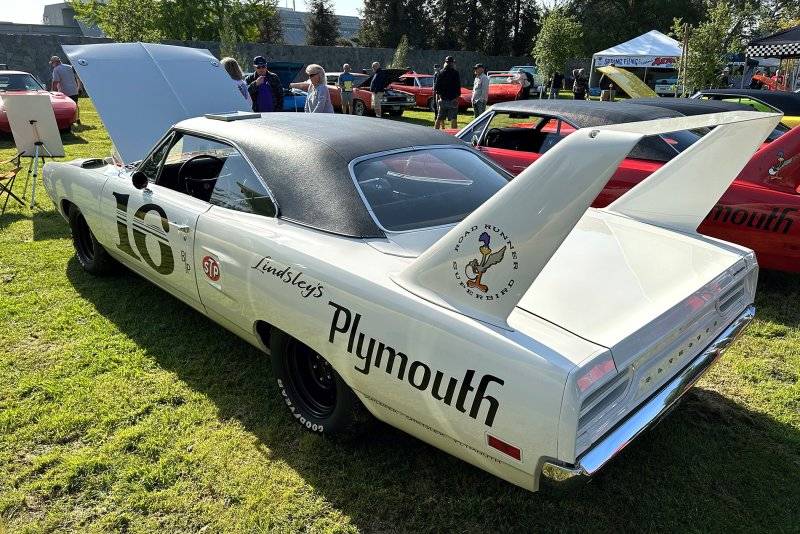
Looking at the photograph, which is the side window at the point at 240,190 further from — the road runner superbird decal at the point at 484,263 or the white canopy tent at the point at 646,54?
the white canopy tent at the point at 646,54

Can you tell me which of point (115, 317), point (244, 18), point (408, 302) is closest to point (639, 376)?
point (408, 302)

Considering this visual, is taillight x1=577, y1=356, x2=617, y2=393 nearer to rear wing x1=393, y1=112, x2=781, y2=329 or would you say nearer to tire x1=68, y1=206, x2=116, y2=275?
rear wing x1=393, y1=112, x2=781, y2=329

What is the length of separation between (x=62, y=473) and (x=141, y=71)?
4.73m

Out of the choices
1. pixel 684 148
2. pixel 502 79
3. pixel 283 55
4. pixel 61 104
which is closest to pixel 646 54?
pixel 502 79

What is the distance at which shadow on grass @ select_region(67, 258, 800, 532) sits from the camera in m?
2.27

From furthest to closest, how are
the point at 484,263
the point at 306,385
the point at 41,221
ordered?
1. the point at 41,221
2. the point at 306,385
3. the point at 484,263

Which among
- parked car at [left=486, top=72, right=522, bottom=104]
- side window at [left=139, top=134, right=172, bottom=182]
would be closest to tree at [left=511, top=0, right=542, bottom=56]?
parked car at [left=486, top=72, right=522, bottom=104]

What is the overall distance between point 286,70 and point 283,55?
505 inches

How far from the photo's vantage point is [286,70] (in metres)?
18.0

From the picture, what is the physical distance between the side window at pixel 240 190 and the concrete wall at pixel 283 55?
64.0 ft

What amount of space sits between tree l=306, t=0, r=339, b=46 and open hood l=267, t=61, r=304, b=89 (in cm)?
3342

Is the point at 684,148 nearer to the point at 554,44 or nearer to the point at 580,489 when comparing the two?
the point at 580,489

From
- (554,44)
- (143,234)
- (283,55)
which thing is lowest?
(143,234)

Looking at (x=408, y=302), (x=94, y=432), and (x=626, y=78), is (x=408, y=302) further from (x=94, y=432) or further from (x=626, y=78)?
(x=626, y=78)
